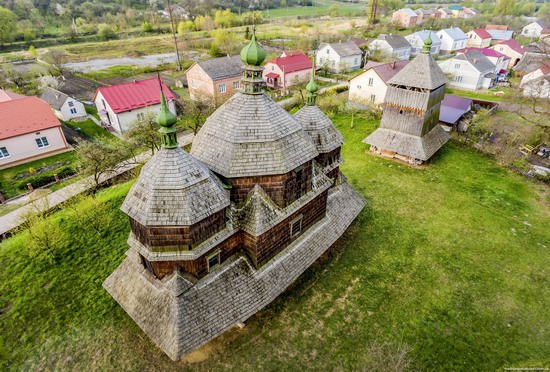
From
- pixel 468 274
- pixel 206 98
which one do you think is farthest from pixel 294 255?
pixel 206 98

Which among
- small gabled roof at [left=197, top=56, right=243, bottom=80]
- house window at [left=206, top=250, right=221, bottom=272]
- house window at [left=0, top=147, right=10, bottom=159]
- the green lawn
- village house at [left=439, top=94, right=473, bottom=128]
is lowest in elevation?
the green lawn

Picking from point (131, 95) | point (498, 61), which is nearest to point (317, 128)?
point (131, 95)

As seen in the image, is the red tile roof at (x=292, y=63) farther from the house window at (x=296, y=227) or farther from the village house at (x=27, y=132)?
the house window at (x=296, y=227)

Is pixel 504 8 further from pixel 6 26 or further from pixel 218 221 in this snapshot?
pixel 6 26

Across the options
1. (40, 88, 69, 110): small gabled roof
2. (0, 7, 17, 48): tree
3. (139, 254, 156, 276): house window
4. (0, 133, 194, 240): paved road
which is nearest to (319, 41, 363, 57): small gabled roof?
(0, 133, 194, 240): paved road

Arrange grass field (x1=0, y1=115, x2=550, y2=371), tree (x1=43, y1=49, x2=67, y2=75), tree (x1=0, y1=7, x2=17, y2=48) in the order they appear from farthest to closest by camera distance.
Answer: tree (x1=0, y1=7, x2=17, y2=48) < tree (x1=43, y1=49, x2=67, y2=75) < grass field (x1=0, y1=115, x2=550, y2=371)

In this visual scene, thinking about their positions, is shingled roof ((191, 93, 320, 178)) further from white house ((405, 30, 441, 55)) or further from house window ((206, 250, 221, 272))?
white house ((405, 30, 441, 55))
